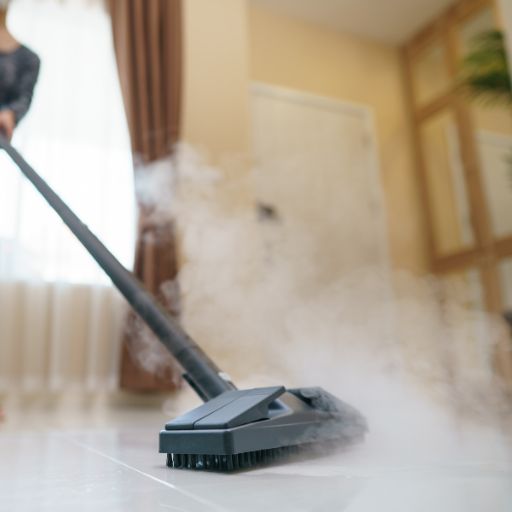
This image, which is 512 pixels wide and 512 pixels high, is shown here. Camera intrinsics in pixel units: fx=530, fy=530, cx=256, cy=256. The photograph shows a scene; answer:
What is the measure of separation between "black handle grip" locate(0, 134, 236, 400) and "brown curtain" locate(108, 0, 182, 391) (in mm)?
1447

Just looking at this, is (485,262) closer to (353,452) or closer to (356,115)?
(356,115)

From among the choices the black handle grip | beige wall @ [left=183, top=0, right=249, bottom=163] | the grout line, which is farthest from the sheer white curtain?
the grout line

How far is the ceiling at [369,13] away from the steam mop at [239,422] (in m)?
3.78

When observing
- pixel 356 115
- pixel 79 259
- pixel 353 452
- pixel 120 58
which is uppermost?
pixel 356 115

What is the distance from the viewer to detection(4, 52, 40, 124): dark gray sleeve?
1523 millimetres

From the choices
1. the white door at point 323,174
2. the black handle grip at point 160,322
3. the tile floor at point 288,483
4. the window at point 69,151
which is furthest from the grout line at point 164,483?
the white door at point 323,174

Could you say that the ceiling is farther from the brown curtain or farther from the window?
the window

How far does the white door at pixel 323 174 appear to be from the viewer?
3.82 m

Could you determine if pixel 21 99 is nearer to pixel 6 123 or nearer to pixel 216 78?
pixel 6 123

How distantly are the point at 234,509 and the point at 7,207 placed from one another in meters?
2.33

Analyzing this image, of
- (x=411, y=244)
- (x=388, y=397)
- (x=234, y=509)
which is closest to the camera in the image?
(x=234, y=509)

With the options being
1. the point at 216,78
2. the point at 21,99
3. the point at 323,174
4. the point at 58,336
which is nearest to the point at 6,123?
the point at 21,99

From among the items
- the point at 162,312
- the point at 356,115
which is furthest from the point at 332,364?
the point at 356,115

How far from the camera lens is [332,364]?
1.18m
